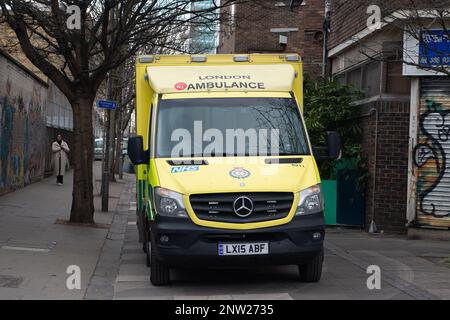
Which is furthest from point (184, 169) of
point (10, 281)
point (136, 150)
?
point (10, 281)

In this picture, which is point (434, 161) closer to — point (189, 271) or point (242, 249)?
point (189, 271)

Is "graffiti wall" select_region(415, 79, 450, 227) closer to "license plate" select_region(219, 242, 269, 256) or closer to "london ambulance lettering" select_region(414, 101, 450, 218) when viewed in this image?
"london ambulance lettering" select_region(414, 101, 450, 218)

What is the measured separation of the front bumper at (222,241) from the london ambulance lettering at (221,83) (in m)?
2.02

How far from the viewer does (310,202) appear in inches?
294

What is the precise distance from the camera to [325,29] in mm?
16062

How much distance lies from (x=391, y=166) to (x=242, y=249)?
640cm

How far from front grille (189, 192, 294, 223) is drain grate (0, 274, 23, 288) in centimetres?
240

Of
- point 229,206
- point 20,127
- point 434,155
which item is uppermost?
point 20,127

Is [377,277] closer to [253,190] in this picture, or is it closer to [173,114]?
[253,190]

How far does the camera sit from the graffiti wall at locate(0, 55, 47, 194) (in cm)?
1694

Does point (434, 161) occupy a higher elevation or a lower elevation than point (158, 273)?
higher

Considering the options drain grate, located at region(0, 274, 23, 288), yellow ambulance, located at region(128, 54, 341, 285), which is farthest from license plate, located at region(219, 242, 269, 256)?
drain grate, located at region(0, 274, 23, 288)
